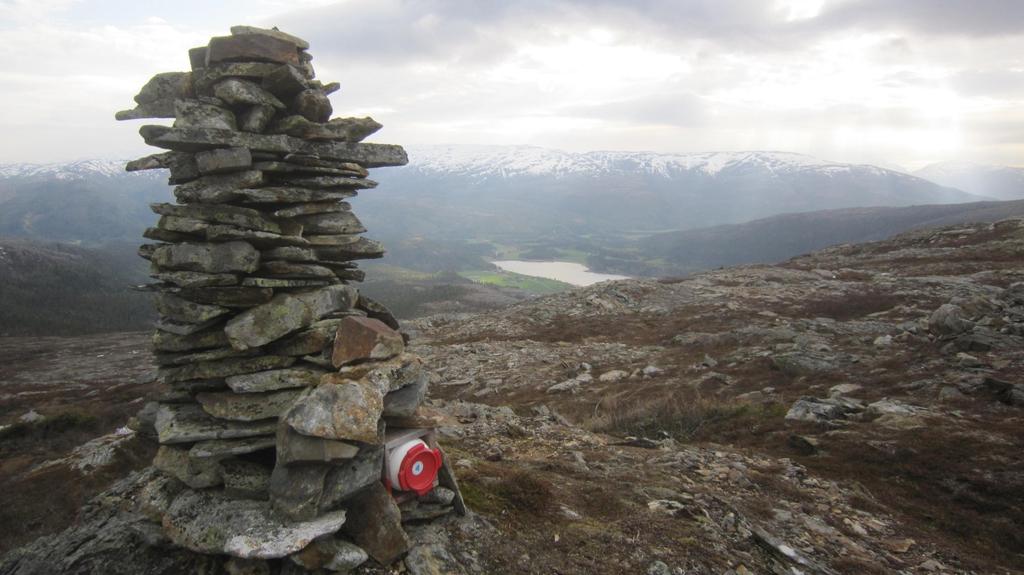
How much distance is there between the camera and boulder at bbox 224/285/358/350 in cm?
828

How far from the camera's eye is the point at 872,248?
64688 millimetres

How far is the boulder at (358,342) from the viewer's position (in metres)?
8.75

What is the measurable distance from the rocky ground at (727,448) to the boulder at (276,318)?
315 cm

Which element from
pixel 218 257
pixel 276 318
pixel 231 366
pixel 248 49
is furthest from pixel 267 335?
pixel 248 49

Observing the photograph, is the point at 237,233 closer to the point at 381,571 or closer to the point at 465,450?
the point at 381,571

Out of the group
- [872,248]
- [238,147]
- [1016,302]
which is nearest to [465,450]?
[238,147]

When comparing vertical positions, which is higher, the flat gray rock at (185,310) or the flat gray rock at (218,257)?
the flat gray rock at (218,257)

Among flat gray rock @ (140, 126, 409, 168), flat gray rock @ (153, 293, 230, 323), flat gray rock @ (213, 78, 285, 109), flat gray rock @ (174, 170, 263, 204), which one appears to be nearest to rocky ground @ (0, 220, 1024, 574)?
flat gray rock @ (153, 293, 230, 323)

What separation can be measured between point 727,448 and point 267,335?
11.9 meters

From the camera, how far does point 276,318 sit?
8484 mm

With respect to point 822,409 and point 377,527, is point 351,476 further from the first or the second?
point 822,409

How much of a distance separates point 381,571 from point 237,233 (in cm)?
571

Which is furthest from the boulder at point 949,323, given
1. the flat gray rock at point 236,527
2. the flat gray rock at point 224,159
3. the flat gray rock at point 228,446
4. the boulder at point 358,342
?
the flat gray rock at point 224,159

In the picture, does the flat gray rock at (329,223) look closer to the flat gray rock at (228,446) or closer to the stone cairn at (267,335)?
the stone cairn at (267,335)
